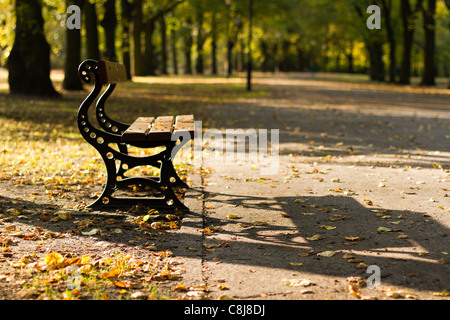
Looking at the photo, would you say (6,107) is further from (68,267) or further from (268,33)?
(268,33)

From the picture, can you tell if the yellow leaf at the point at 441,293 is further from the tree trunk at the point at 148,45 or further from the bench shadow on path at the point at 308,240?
the tree trunk at the point at 148,45

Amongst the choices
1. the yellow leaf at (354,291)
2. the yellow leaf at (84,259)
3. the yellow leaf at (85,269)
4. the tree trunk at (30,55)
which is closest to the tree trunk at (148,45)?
the tree trunk at (30,55)

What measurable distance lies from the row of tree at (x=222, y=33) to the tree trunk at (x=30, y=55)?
30 millimetres

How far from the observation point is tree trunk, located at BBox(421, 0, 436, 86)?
1084 inches

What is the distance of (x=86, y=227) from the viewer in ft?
15.7

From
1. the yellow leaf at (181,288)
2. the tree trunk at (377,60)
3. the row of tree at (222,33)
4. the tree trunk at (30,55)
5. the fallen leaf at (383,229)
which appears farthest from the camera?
the tree trunk at (377,60)

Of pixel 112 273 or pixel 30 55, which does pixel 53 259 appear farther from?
pixel 30 55

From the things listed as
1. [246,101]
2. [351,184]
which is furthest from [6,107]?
[351,184]

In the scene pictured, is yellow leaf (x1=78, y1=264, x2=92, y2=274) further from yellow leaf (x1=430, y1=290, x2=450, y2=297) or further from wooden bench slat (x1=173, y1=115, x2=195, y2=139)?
yellow leaf (x1=430, y1=290, x2=450, y2=297)

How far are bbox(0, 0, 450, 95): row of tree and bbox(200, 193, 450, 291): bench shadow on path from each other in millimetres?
13370

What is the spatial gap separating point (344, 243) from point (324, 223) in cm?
59

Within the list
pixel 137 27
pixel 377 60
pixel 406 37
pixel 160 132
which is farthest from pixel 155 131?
pixel 377 60

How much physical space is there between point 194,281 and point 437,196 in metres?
3.27

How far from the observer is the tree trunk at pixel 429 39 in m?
27.5
